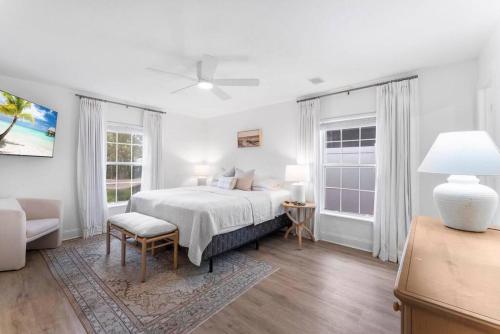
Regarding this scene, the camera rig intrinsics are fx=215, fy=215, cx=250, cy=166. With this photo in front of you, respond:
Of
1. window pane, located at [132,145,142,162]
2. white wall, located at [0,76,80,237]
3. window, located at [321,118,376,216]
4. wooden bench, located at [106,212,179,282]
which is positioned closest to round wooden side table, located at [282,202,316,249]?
window, located at [321,118,376,216]

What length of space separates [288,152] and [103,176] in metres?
3.42

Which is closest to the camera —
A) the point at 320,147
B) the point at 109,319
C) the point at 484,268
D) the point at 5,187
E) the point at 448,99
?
the point at 484,268

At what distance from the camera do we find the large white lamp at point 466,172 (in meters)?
1.26

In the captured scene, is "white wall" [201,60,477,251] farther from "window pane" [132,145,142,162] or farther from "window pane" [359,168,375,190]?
"window pane" [132,145,142,162]

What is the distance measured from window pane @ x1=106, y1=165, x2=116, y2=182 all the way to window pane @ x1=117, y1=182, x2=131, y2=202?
0.18 metres

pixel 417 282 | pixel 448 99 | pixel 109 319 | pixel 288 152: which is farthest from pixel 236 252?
pixel 448 99

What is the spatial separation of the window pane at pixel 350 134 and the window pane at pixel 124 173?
4188mm

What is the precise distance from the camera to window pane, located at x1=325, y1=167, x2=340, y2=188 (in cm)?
371

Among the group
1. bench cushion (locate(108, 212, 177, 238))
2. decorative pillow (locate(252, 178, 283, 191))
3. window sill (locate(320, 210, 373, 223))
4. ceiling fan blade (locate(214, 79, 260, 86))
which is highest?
ceiling fan blade (locate(214, 79, 260, 86))

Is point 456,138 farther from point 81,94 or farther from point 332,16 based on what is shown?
point 81,94

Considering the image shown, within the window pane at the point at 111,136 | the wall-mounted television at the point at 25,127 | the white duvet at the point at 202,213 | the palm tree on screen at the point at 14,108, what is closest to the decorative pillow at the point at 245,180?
the white duvet at the point at 202,213

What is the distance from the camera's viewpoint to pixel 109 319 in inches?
69.2

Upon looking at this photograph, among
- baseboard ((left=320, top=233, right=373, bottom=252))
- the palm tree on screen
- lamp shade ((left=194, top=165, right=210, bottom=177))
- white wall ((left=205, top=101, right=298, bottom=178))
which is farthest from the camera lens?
lamp shade ((left=194, top=165, right=210, bottom=177))

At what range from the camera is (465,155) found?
4.27ft
